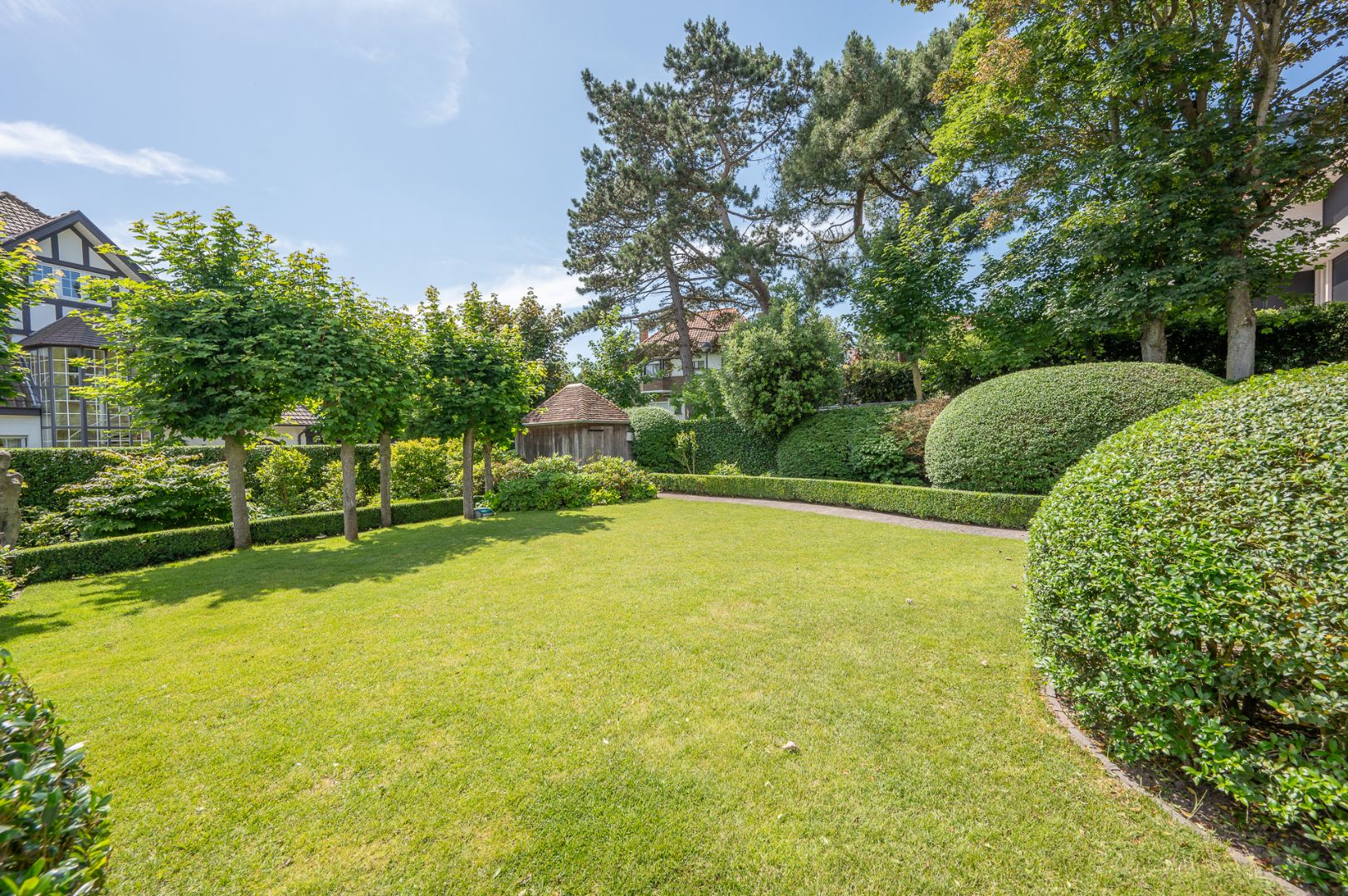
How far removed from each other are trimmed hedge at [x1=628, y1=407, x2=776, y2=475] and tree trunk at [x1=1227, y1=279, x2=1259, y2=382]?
1045cm

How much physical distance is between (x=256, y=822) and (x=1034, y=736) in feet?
14.7

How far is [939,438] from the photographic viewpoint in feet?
34.7

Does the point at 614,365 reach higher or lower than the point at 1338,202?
lower

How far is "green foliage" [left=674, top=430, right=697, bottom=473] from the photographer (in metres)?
17.6

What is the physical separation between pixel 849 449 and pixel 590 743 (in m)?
12.1

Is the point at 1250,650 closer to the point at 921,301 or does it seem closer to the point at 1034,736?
the point at 1034,736

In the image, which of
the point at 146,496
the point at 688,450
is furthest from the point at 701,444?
the point at 146,496

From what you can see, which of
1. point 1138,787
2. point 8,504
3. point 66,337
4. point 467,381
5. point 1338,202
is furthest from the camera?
point 1338,202

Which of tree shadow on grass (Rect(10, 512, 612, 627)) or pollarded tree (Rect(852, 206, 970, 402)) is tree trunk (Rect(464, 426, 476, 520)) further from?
pollarded tree (Rect(852, 206, 970, 402))

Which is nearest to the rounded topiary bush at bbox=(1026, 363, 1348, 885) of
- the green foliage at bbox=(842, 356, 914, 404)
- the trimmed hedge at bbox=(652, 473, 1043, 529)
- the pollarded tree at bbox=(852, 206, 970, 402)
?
the trimmed hedge at bbox=(652, 473, 1043, 529)

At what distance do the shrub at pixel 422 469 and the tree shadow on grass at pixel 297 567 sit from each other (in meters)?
3.50

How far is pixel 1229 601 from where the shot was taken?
2148mm

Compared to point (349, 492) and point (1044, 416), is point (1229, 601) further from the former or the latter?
point (349, 492)

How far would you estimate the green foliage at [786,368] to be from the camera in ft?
47.0
